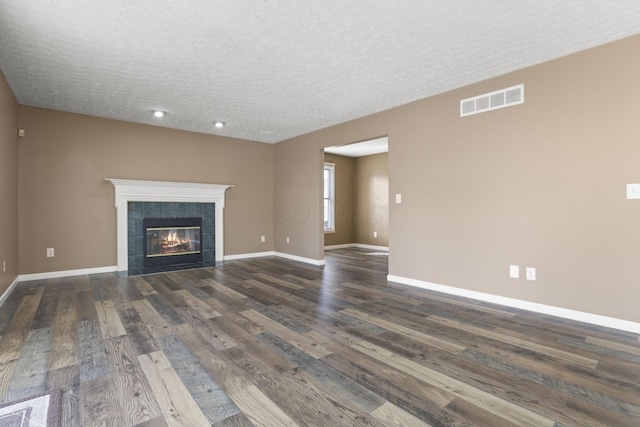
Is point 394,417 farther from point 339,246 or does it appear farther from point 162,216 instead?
point 339,246

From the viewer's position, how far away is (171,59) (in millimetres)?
3020

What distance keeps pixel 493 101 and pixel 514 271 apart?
1.83 meters

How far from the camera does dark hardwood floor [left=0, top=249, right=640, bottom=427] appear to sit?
1.59m

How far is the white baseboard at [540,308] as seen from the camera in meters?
2.67

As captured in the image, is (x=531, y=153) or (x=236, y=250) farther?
(x=236, y=250)

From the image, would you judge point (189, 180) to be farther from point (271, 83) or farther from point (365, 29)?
point (365, 29)

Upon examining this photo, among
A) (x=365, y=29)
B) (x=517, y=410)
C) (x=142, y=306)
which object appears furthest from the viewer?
(x=142, y=306)

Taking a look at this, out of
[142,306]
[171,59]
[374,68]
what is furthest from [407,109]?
[142,306]

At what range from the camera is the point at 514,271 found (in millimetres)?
3271

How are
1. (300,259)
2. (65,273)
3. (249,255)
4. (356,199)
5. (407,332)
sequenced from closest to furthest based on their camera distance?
1. (407,332)
2. (65,273)
3. (300,259)
4. (249,255)
5. (356,199)

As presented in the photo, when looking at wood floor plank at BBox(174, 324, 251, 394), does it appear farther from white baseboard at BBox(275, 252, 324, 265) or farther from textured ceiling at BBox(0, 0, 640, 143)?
white baseboard at BBox(275, 252, 324, 265)

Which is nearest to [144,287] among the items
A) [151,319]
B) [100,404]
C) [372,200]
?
[151,319]

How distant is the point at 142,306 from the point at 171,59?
8.22 feet

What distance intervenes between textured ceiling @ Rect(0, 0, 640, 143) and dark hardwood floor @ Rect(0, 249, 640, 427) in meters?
2.44
